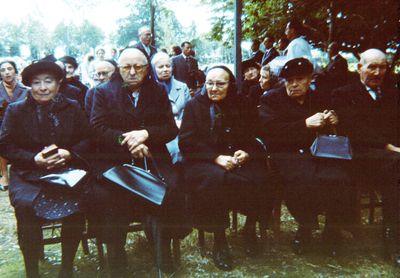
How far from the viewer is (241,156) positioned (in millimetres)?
3811

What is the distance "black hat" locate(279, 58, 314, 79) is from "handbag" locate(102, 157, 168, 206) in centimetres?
193

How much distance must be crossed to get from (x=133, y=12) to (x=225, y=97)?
6228 cm

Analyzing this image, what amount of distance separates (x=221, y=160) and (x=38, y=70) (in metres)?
2.05

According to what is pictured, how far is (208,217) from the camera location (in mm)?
3695

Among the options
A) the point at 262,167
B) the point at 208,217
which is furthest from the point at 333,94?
the point at 208,217

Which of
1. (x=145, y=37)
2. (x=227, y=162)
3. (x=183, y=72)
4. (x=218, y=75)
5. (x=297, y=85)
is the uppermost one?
(x=145, y=37)

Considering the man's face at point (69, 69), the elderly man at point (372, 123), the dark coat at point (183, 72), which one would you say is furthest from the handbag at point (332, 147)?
the dark coat at point (183, 72)

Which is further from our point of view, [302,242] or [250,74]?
[250,74]

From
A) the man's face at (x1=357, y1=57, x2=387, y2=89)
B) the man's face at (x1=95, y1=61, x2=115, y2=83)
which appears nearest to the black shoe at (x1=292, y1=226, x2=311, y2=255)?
the man's face at (x1=357, y1=57, x2=387, y2=89)

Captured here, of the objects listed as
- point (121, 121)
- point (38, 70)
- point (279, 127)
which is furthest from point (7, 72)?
point (279, 127)

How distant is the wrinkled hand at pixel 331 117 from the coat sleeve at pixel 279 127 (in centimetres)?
24

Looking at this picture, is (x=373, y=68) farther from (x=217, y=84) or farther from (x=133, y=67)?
(x=133, y=67)

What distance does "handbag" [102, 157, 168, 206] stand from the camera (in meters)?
3.18

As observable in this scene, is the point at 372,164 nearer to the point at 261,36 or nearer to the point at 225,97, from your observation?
the point at 225,97
